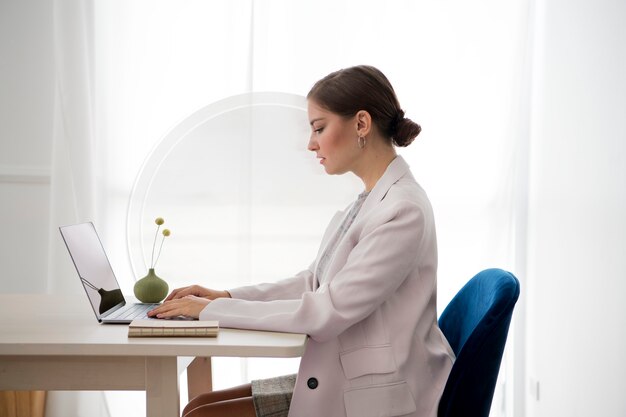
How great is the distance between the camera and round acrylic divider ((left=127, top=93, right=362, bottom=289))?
8.77 feet

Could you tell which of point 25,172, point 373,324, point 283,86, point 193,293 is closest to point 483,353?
point 373,324

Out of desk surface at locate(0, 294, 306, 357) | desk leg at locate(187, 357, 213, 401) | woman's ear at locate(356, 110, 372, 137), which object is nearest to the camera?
desk surface at locate(0, 294, 306, 357)

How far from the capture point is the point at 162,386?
1.29m

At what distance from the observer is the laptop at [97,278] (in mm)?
1479

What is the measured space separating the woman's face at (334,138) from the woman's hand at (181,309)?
0.45 metres

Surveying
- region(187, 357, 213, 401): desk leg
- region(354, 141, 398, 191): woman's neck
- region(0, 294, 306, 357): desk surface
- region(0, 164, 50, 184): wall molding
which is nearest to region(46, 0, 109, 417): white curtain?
region(0, 164, 50, 184): wall molding

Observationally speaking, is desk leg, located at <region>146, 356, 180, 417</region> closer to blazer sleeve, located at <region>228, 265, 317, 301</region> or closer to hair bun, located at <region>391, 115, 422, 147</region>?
blazer sleeve, located at <region>228, 265, 317, 301</region>

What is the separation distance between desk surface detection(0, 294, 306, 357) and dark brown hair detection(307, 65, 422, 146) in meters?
0.55

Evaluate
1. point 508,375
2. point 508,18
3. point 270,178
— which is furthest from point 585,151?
point 270,178

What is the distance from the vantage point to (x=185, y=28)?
2.67 meters

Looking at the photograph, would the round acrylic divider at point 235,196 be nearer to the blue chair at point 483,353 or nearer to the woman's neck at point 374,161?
the woman's neck at point 374,161

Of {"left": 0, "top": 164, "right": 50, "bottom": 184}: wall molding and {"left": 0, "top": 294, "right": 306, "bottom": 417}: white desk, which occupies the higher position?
{"left": 0, "top": 164, "right": 50, "bottom": 184}: wall molding

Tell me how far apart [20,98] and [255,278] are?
3.69ft

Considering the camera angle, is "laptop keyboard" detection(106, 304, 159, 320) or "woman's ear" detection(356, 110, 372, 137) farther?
"woman's ear" detection(356, 110, 372, 137)
